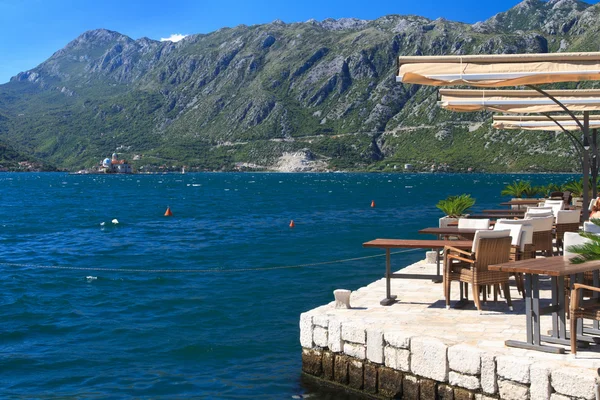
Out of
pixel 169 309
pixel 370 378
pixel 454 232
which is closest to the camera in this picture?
pixel 370 378

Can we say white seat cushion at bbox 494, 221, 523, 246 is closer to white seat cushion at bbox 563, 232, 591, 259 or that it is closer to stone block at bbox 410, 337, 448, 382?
white seat cushion at bbox 563, 232, 591, 259

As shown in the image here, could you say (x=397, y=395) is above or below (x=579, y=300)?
below

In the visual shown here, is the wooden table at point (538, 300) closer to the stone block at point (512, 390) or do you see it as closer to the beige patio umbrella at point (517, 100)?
the stone block at point (512, 390)

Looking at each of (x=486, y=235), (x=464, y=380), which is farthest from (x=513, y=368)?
(x=486, y=235)

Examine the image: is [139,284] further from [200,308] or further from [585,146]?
[585,146]

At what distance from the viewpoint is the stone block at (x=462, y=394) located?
6.75 metres

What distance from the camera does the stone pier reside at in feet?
20.4

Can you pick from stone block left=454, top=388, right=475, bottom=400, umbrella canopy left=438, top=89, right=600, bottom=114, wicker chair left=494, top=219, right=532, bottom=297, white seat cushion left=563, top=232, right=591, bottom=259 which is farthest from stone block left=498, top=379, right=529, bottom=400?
umbrella canopy left=438, top=89, right=600, bottom=114

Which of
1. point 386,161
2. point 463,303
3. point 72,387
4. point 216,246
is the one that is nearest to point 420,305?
point 463,303

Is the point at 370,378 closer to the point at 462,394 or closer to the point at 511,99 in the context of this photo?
the point at 462,394

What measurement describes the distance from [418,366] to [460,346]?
60cm

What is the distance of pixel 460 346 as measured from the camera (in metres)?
6.86

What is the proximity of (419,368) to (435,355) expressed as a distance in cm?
29

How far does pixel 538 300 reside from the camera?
266 inches
